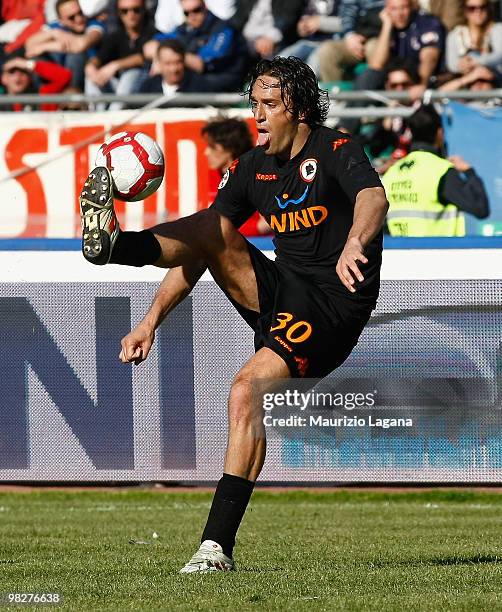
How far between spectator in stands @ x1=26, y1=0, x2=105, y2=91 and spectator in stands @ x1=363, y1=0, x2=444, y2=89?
120 inches

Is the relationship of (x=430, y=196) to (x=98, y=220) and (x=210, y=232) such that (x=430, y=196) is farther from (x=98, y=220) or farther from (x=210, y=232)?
(x=98, y=220)

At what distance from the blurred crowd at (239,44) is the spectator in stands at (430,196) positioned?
210 cm

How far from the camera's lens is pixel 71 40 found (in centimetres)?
1358

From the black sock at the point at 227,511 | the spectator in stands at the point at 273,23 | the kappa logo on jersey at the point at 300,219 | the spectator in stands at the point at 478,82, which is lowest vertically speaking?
the black sock at the point at 227,511

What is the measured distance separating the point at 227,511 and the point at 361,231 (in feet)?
4.19

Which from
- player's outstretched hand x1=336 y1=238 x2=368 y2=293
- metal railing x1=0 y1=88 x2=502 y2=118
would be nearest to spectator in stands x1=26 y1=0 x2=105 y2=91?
metal railing x1=0 y1=88 x2=502 y2=118

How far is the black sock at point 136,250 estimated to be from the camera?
5.34 m

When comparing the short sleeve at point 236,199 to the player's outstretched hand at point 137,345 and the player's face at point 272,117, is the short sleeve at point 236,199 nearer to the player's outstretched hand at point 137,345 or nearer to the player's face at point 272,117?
the player's face at point 272,117

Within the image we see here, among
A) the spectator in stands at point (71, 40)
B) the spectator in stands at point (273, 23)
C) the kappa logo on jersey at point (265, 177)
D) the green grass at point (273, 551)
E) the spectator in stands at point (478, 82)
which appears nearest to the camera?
the green grass at point (273, 551)

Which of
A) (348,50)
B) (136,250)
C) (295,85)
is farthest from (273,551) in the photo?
(348,50)

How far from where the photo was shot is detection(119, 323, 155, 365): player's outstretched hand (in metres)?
5.65

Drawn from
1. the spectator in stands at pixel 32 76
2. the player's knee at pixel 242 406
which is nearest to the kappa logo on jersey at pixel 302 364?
the player's knee at pixel 242 406

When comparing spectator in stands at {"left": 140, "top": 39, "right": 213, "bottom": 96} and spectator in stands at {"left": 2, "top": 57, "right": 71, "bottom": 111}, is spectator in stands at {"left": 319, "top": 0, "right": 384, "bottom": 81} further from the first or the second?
spectator in stands at {"left": 2, "top": 57, "right": 71, "bottom": 111}

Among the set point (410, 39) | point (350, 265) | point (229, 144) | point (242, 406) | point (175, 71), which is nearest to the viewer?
point (350, 265)
